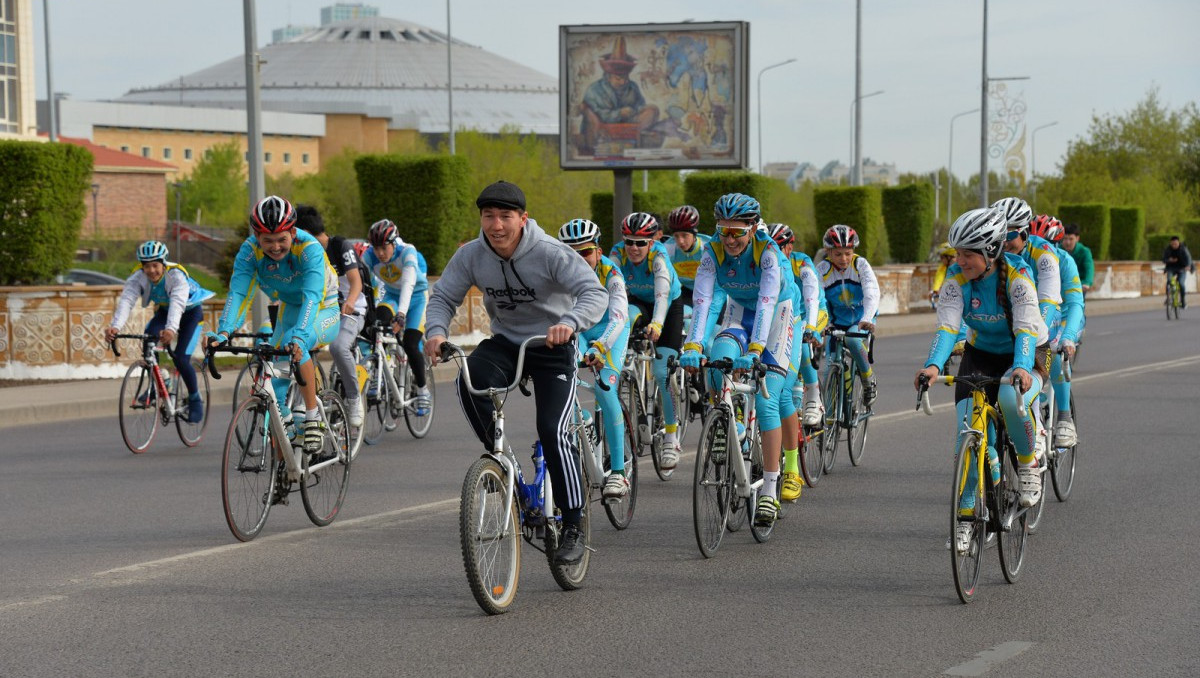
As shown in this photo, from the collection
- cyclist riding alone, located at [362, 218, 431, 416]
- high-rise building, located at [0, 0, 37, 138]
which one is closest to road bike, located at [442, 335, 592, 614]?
cyclist riding alone, located at [362, 218, 431, 416]

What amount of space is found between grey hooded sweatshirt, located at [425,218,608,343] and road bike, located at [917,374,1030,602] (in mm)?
1628

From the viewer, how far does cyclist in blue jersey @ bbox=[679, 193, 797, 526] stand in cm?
878

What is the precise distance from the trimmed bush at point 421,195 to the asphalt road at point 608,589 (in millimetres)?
16430

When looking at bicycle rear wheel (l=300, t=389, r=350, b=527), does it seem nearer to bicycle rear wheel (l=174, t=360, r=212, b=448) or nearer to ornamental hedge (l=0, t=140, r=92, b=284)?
bicycle rear wheel (l=174, t=360, r=212, b=448)

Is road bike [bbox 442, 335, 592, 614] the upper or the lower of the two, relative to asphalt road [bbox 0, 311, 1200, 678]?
upper

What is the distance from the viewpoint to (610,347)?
8969 millimetres

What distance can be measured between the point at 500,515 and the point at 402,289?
6.98 metres

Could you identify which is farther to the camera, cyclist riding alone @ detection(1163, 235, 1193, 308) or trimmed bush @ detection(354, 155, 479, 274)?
cyclist riding alone @ detection(1163, 235, 1193, 308)

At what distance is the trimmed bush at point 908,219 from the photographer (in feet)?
139

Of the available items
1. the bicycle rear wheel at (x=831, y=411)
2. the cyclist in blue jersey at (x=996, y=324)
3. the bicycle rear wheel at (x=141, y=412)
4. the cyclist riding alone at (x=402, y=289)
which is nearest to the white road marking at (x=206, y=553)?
the cyclist in blue jersey at (x=996, y=324)

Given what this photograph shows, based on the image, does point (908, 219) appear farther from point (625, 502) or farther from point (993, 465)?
point (993, 465)

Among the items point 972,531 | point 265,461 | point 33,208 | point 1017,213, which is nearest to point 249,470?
point 265,461

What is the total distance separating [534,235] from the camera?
23.4 ft

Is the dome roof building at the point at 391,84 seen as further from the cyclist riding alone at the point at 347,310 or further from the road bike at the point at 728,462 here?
the road bike at the point at 728,462
